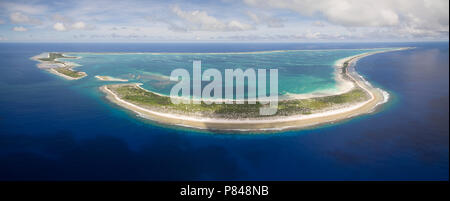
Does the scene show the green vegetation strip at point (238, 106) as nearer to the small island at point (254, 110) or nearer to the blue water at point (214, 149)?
the small island at point (254, 110)

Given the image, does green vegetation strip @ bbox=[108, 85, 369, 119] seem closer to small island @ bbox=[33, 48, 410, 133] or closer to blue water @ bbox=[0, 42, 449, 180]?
small island @ bbox=[33, 48, 410, 133]

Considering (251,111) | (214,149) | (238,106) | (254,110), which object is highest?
(238,106)

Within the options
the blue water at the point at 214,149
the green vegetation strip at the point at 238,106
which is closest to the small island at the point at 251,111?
the green vegetation strip at the point at 238,106

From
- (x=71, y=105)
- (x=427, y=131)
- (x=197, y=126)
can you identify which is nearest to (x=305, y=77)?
(x=427, y=131)

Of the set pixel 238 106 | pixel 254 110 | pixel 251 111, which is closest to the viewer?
pixel 251 111

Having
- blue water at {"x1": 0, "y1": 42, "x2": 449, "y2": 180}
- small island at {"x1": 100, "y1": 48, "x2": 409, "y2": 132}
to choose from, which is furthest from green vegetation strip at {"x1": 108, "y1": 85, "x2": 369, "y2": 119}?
blue water at {"x1": 0, "y1": 42, "x2": 449, "y2": 180}

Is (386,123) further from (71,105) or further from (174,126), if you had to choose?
(71,105)

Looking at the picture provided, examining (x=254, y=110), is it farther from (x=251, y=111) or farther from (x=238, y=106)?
(x=238, y=106)

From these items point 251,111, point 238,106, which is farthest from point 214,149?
point 238,106
